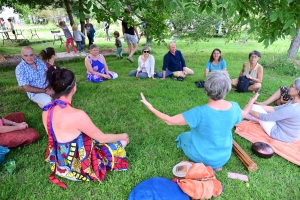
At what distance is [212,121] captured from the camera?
234cm

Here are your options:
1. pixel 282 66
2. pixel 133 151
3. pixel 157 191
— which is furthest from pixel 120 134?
pixel 282 66

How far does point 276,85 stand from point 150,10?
4.17 meters

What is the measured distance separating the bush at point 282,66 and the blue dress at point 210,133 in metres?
6.33

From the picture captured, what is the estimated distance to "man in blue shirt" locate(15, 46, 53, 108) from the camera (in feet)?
13.1

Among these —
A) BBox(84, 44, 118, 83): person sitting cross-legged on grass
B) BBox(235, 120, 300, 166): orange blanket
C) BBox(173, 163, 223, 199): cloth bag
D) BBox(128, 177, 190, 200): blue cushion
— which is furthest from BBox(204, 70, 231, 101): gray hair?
BBox(84, 44, 118, 83): person sitting cross-legged on grass

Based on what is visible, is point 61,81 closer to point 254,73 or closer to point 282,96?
point 282,96

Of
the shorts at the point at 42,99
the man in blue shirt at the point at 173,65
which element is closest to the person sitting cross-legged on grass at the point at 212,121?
the shorts at the point at 42,99

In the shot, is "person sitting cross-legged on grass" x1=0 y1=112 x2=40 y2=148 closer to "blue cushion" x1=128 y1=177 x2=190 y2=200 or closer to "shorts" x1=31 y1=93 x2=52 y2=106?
Answer: "shorts" x1=31 y1=93 x2=52 y2=106

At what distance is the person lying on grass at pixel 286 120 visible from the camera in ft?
9.79

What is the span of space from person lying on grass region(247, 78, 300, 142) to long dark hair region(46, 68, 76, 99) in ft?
9.33

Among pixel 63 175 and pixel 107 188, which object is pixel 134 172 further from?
pixel 63 175

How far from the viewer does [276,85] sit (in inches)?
238

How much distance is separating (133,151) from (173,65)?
3984mm

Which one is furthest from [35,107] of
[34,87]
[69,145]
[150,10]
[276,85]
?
[276,85]
